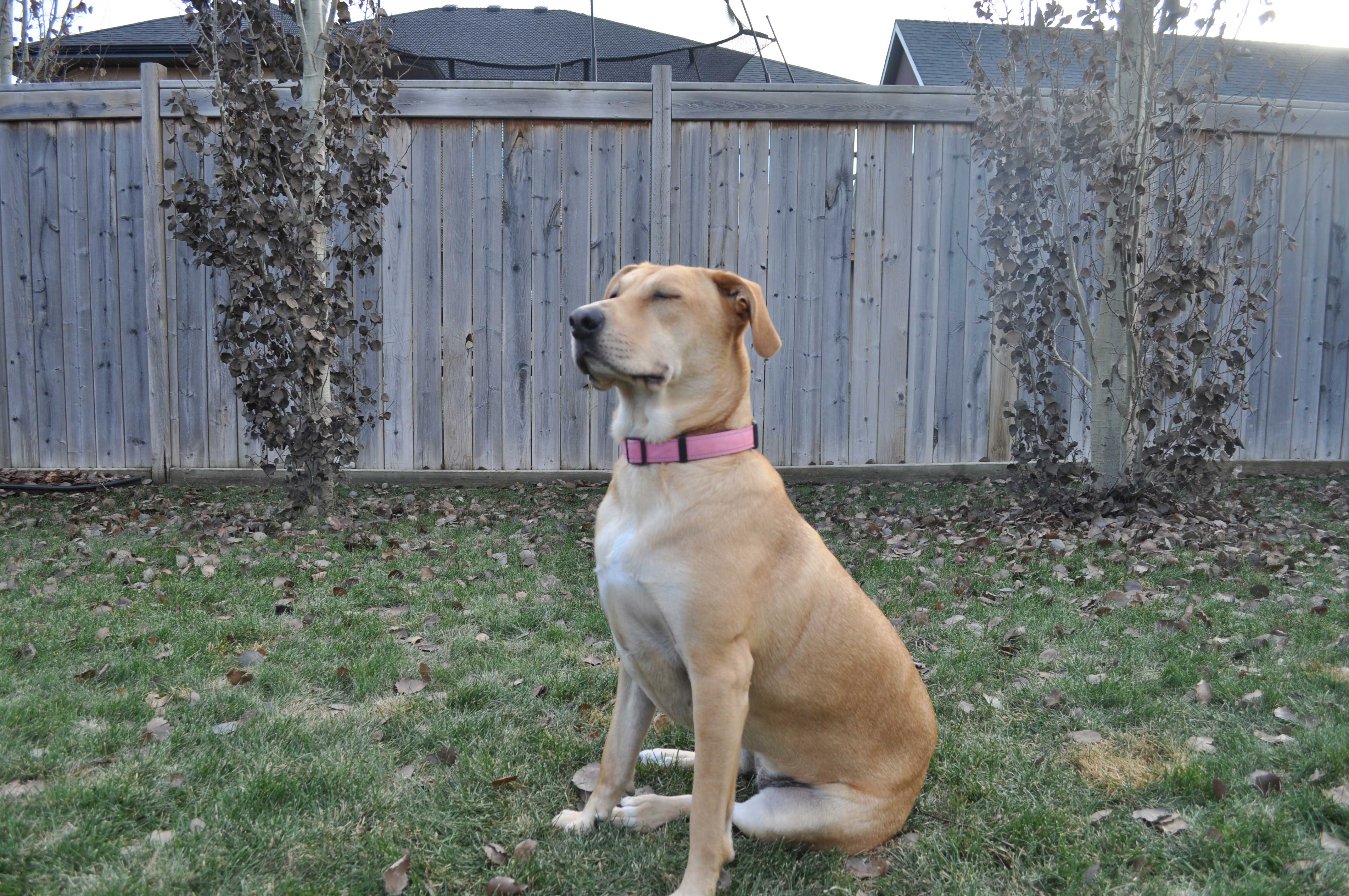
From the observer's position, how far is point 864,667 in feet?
7.61

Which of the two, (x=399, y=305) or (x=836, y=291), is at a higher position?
(x=836, y=291)

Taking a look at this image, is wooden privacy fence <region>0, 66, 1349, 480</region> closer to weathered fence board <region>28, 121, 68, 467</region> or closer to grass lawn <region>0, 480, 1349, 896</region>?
weathered fence board <region>28, 121, 68, 467</region>

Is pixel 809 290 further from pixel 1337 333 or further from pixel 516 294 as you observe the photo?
pixel 1337 333

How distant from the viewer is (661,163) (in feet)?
22.8

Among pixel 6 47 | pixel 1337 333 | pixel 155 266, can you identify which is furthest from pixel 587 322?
pixel 6 47

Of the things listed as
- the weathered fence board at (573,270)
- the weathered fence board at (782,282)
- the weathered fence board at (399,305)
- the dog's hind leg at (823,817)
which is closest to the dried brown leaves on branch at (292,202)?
the weathered fence board at (399,305)

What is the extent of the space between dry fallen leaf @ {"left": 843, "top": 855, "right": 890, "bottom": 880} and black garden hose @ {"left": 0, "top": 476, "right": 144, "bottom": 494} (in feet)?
21.9

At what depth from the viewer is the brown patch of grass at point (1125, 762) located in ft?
8.61

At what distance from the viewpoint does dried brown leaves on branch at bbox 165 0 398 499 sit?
5645 millimetres

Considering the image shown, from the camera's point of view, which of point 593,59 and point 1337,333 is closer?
point 1337,333

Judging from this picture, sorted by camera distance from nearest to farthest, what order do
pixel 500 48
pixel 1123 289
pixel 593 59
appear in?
pixel 1123 289
pixel 593 59
pixel 500 48

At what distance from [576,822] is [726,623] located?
769mm

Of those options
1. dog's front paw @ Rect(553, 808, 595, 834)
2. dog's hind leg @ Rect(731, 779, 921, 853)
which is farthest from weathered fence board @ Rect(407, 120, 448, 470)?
dog's hind leg @ Rect(731, 779, 921, 853)

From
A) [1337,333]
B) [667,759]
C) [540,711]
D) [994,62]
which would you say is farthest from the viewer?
[994,62]
